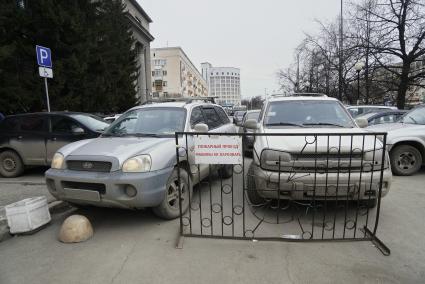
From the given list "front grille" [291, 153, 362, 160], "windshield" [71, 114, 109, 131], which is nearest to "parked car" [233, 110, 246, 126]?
"windshield" [71, 114, 109, 131]

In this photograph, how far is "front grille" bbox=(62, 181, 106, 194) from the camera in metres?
4.09

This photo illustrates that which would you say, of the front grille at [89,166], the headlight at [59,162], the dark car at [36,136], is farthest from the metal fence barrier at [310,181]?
the dark car at [36,136]

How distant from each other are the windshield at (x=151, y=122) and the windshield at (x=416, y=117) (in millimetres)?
6070

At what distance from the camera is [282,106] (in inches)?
232

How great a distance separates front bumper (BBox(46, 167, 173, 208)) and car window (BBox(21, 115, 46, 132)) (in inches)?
148

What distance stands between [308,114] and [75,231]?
164 inches

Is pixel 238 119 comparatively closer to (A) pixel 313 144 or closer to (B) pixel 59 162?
(A) pixel 313 144

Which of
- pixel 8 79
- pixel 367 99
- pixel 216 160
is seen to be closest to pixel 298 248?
pixel 216 160

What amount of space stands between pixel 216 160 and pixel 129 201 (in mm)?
1260

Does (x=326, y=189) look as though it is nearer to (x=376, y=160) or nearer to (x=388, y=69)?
(x=376, y=160)

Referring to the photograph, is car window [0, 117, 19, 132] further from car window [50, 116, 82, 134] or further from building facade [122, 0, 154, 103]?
building facade [122, 0, 154, 103]

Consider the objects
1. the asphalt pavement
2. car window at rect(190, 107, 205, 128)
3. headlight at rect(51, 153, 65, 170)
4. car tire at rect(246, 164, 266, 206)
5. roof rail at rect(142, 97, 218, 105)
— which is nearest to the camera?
the asphalt pavement

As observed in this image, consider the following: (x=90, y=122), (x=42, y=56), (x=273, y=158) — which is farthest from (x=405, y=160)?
(x=42, y=56)

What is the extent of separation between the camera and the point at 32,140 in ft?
24.1
